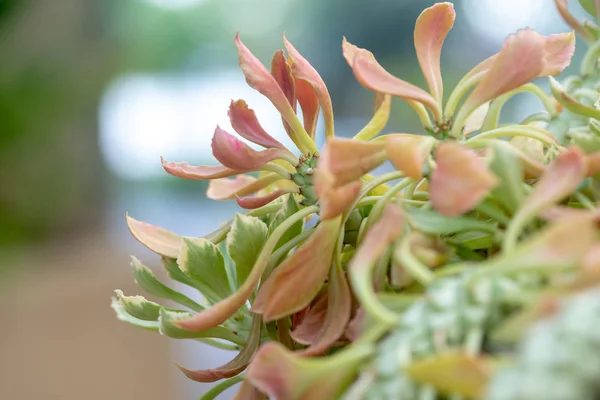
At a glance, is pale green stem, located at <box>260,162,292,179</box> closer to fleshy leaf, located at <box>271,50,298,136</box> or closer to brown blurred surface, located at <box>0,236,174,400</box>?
fleshy leaf, located at <box>271,50,298,136</box>

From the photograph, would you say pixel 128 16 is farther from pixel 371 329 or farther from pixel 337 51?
pixel 371 329

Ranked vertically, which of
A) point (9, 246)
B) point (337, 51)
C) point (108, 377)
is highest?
point (337, 51)

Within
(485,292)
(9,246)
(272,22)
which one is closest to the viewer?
(485,292)

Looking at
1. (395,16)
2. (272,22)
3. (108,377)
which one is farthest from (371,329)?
(272,22)

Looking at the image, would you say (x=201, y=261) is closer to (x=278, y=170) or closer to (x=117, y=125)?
(x=278, y=170)

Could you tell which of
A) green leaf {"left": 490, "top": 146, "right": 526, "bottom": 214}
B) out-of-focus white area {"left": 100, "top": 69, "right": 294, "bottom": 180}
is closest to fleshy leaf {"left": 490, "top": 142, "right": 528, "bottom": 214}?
green leaf {"left": 490, "top": 146, "right": 526, "bottom": 214}

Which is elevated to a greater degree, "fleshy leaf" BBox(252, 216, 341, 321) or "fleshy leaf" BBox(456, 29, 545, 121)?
"fleshy leaf" BBox(456, 29, 545, 121)

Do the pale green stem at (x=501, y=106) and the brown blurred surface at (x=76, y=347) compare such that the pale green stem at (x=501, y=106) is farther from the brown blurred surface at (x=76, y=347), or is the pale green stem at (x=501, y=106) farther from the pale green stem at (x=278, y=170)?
the brown blurred surface at (x=76, y=347)

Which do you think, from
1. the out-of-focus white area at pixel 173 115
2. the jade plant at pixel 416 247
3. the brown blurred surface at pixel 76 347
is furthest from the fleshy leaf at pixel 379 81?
the out-of-focus white area at pixel 173 115
